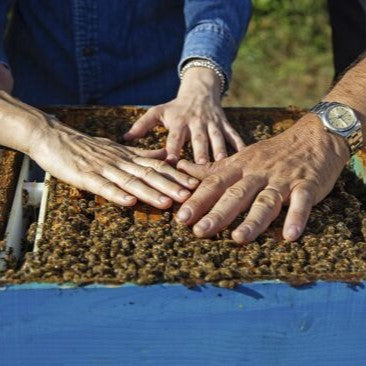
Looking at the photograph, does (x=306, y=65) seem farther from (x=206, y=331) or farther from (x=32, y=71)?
(x=206, y=331)

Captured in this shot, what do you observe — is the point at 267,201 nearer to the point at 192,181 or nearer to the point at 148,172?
the point at 192,181

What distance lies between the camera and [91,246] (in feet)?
7.47

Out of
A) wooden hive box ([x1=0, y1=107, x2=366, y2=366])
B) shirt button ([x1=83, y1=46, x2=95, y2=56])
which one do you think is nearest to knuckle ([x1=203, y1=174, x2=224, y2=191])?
wooden hive box ([x1=0, y1=107, x2=366, y2=366])

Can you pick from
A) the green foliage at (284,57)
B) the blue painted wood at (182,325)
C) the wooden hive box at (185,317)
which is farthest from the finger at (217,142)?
the green foliage at (284,57)

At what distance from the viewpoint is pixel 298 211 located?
2.41 metres

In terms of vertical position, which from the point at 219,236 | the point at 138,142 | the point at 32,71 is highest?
the point at 32,71

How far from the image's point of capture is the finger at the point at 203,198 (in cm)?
237

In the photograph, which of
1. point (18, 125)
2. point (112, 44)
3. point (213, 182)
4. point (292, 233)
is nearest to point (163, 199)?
point (213, 182)

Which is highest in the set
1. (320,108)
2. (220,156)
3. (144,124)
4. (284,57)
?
(284,57)

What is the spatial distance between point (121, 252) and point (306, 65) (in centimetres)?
475

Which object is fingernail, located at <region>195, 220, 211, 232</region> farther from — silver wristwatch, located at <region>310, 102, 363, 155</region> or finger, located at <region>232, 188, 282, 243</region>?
silver wristwatch, located at <region>310, 102, 363, 155</region>

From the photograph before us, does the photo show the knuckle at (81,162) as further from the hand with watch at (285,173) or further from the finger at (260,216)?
the finger at (260,216)

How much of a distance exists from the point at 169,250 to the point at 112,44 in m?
1.45

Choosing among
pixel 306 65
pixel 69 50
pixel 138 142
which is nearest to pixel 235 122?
pixel 138 142
